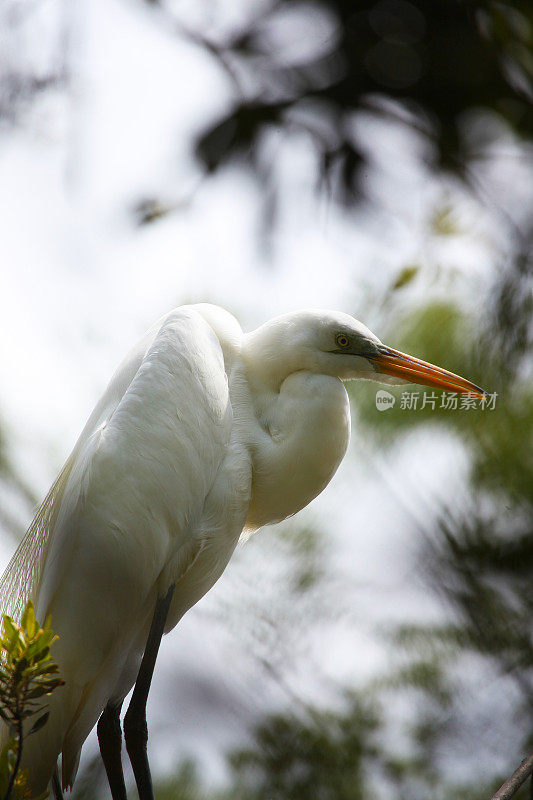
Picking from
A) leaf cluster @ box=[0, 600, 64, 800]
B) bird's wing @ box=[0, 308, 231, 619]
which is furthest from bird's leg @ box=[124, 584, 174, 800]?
leaf cluster @ box=[0, 600, 64, 800]

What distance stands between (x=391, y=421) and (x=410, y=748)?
2.52 feet

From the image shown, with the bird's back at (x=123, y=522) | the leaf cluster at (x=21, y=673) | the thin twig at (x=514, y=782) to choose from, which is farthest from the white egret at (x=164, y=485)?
the thin twig at (x=514, y=782)

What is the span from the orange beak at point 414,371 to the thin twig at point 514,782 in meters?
0.52

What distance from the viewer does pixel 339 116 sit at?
253cm

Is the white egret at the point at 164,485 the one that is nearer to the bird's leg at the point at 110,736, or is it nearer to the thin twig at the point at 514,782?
the bird's leg at the point at 110,736

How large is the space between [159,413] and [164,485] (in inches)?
3.9

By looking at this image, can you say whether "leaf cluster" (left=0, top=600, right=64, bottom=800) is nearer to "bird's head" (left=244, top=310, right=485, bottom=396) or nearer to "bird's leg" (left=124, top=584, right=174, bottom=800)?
"bird's leg" (left=124, top=584, right=174, bottom=800)

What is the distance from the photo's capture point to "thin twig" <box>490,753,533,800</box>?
1.08 m

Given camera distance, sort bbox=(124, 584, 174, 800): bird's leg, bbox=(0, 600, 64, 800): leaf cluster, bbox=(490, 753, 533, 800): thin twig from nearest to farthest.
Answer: bbox=(0, 600, 64, 800): leaf cluster → bbox=(490, 753, 533, 800): thin twig → bbox=(124, 584, 174, 800): bird's leg

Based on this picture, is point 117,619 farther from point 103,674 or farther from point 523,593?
point 523,593

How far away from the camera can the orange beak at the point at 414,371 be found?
1229 millimetres

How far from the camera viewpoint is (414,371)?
124 centimetres

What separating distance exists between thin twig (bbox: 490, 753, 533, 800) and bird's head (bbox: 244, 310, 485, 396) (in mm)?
527

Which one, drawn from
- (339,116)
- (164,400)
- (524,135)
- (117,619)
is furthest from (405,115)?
(117,619)
